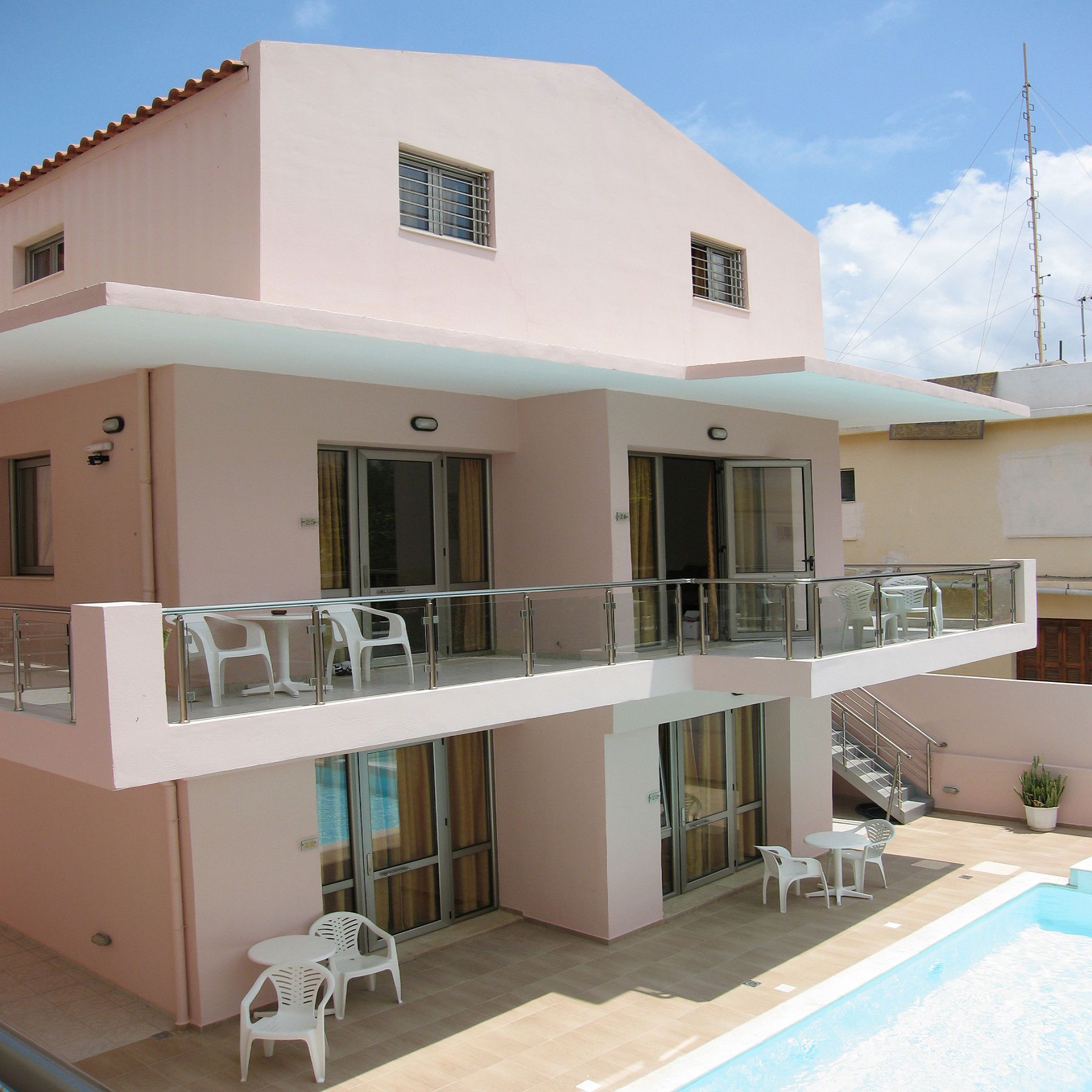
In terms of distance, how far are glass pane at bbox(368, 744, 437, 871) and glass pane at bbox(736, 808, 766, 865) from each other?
192 inches

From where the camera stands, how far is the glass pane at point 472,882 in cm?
1268

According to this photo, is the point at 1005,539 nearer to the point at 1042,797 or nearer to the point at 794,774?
the point at 1042,797

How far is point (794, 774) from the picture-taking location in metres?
15.1

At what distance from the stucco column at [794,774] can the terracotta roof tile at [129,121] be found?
10876mm

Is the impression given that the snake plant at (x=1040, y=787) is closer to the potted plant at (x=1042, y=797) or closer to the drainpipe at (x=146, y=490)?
the potted plant at (x=1042, y=797)

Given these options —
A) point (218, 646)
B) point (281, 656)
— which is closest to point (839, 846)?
point (281, 656)

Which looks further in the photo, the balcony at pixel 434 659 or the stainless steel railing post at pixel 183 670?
the stainless steel railing post at pixel 183 670

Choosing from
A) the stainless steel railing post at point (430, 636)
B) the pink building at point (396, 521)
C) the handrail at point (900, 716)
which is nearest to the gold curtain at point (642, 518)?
the pink building at point (396, 521)

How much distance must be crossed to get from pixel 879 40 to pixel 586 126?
864cm

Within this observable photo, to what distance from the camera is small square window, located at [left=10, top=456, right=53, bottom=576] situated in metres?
11.9

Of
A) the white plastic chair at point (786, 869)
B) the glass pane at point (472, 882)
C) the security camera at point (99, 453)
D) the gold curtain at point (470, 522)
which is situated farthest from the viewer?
the white plastic chair at point (786, 869)

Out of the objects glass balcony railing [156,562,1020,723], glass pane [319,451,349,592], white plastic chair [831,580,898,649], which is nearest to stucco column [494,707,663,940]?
glass balcony railing [156,562,1020,723]

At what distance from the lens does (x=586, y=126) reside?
12445mm

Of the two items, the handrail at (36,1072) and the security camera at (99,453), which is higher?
the security camera at (99,453)
